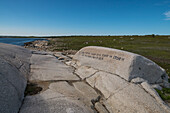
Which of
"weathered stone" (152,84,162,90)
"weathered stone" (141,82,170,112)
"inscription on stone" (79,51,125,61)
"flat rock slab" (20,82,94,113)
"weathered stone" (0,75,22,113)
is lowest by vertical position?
"weathered stone" (152,84,162,90)

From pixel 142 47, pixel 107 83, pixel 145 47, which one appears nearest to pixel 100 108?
pixel 107 83

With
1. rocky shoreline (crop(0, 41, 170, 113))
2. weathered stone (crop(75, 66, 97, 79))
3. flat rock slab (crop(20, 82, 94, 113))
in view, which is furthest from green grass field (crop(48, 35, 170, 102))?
flat rock slab (crop(20, 82, 94, 113))

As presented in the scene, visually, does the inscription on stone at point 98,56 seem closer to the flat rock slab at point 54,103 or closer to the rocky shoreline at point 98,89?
the rocky shoreline at point 98,89

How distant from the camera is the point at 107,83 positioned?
231 inches

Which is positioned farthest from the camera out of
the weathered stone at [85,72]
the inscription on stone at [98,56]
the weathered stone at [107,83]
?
the weathered stone at [85,72]

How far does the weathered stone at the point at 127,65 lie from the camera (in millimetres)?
6066

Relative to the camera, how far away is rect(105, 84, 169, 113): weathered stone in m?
4.24

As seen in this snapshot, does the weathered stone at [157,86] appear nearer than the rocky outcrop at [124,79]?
No

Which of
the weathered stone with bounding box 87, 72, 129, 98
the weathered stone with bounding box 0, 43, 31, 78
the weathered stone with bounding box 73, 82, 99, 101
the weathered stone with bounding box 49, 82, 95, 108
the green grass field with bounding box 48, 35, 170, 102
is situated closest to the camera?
the weathered stone with bounding box 49, 82, 95, 108

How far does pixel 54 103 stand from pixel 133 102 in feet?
10.1

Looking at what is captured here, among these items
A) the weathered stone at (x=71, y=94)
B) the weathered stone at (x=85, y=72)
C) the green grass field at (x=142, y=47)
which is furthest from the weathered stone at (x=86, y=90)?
the green grass field at (x=142, y=47)

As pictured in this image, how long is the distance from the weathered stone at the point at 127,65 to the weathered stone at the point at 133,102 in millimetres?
961

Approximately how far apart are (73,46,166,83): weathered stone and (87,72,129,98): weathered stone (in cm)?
38

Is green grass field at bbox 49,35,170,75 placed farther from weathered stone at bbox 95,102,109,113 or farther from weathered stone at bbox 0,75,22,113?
weathered stone at bbox 0,75,22,113
